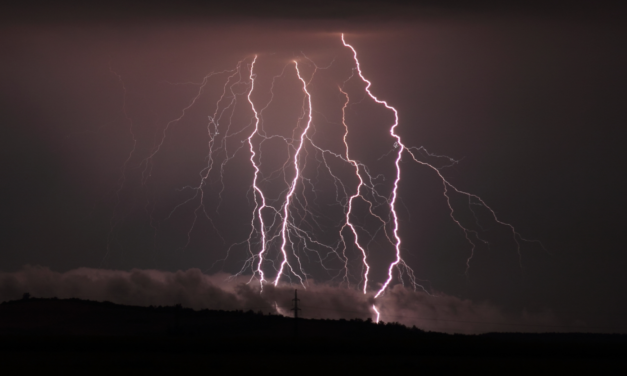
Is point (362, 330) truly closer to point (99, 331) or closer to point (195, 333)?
point (195, 333)

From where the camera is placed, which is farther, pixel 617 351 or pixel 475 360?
pixel 617 351

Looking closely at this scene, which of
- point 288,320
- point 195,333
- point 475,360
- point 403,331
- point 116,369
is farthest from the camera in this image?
point 403,331

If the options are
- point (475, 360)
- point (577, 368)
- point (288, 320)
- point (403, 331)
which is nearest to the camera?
point (577, 368)

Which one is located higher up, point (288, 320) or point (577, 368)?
point (288, 320)

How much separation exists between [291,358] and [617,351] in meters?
14.4

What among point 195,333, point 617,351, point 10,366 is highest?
point 195,333

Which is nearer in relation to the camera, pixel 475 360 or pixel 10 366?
pixel 10 366

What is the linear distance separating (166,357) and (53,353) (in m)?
4.65

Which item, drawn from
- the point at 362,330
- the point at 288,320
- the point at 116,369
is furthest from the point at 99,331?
the point at 116,369

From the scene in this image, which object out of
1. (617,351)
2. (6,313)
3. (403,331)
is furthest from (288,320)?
(617,351)

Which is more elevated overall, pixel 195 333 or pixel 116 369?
pixel 195 333

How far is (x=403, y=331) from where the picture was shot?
61.1 m

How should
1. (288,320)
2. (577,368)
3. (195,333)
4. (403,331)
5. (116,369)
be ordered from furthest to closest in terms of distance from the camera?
1. (403,331)
2. (288,320)
3. (195,333)
4. (577,368)
5. (116,369)

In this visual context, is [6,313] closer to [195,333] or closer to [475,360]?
[195,333]
